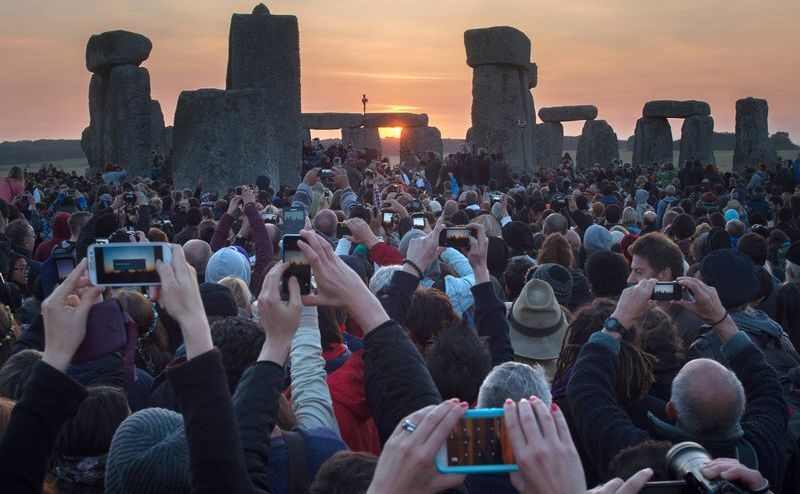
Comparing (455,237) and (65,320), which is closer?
(65,320)

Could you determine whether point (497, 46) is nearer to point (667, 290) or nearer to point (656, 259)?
point (656, 259)

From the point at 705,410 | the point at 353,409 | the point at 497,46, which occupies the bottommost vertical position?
the point at 353,409

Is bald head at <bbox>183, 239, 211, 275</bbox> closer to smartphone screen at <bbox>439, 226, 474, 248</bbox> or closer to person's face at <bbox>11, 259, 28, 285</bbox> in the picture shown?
person's face at <bbox>11, 259, 28, 285</bbox>

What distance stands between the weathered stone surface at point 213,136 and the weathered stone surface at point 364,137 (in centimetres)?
2155

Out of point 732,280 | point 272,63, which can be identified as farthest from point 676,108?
point 732,280

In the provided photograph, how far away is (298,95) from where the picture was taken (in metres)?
18.5

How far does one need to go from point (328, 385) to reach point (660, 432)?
1.20 meters

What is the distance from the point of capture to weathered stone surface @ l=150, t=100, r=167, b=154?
96.7ft

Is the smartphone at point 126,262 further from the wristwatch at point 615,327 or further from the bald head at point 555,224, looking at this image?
the bald head at point 555,224

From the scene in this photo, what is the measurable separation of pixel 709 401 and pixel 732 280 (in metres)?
1.74

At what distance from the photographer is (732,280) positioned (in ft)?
14.2

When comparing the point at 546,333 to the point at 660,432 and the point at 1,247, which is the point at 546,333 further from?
the point at 1,247

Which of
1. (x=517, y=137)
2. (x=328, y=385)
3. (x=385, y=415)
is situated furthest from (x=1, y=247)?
(x=517, y=137)

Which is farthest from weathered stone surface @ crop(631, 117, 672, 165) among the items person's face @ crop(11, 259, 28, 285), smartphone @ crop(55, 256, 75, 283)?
A: smartphone @ crop(55, 256, 75, 283)
